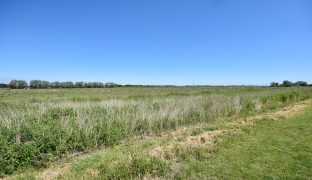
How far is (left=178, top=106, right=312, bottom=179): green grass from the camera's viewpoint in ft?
17.7

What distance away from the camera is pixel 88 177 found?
531 centimetres

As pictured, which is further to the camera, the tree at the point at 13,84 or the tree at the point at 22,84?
the tree at the point at 22,84

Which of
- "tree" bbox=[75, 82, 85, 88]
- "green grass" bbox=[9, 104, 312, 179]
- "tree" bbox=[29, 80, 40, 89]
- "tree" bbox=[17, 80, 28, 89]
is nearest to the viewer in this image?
"green grass" bbox=[9, 104, 312, 179]

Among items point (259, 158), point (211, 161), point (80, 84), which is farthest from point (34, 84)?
point (259, 158)

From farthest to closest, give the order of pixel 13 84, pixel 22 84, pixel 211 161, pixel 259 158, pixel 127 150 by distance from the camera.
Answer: pixel 22 84
pixel 13 84
pixel 127 150
pixel 259 158
pixel 211 161

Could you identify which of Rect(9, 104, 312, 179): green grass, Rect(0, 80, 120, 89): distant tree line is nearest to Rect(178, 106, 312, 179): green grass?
Rect(9, 104, 312, 179): green grass

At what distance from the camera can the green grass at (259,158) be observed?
5.41m

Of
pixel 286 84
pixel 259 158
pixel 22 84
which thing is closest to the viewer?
pixel 259 158

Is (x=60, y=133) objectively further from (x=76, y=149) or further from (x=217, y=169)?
(x=217, y=169)

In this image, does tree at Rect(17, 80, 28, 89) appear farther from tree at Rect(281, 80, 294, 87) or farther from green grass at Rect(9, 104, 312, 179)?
green grass at Rect(9, 104, 312, 179)

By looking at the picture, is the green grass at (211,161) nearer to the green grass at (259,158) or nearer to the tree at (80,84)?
the green grass at (259,158)

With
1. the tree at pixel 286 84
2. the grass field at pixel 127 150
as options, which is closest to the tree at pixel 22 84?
the tree at pixel 286 84

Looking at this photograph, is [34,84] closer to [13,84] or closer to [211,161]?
[13,84]

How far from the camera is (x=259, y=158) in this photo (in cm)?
637
